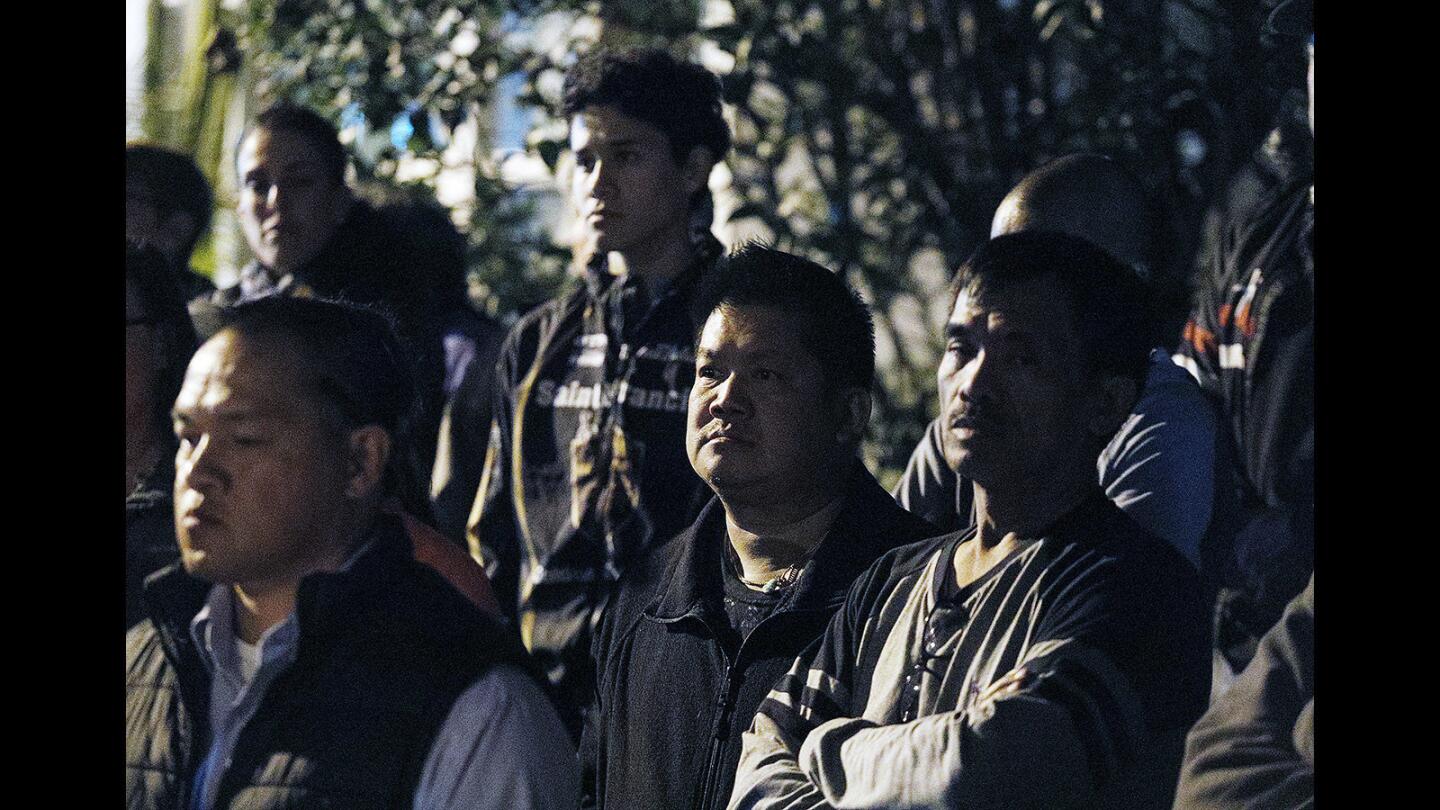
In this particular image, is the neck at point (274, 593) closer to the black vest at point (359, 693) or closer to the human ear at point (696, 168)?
the black vest at point (359, 693)

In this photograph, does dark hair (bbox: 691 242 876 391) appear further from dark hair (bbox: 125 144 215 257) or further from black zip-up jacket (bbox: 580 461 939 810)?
dark hair (bbox: 125 144 215 257)

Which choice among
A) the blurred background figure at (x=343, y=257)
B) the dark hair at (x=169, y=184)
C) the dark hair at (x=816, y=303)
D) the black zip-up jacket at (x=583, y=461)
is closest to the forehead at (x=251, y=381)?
the dark hair at (x=816, y=303)

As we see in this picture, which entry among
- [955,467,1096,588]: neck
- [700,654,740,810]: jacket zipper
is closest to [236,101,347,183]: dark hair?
[700,654,740,810]: jacket zipper

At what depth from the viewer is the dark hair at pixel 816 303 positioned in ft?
13.0

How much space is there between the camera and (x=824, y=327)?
13.0 feet

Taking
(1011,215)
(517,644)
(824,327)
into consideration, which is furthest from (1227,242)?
(517,644)

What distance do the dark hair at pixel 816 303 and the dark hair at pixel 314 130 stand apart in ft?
6.57

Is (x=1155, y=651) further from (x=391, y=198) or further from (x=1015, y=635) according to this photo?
(x=391, y=198)

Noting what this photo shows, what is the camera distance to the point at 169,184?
618cm

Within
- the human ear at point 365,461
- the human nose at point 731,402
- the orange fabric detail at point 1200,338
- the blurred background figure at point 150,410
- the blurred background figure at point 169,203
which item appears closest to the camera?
the human ear at point 365,461

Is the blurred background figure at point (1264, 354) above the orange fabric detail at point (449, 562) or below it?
above

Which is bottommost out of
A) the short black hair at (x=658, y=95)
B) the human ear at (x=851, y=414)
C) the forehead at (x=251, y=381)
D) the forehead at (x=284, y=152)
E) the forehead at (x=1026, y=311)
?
the human ear at (x=851, y=414)

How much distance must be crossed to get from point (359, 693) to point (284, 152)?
261 centimetres

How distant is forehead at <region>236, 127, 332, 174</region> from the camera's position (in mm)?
5766
